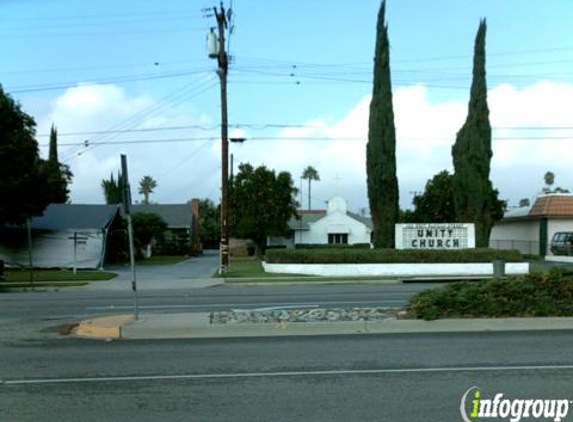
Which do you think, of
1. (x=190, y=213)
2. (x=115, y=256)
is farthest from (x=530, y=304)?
(x=190, y=213)

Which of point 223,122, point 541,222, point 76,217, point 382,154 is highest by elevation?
point 223,122

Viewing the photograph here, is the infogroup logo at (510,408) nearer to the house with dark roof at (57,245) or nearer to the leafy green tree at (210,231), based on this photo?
the house with dark roof at (57,245)

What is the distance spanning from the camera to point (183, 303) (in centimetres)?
1767

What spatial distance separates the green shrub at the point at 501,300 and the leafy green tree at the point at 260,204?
119 feet

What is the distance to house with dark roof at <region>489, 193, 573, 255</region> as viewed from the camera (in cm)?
4178

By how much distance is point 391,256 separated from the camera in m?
31.1

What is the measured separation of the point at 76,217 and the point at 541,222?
30.7 metres

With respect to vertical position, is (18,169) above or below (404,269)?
above

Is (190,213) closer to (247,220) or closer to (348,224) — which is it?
(348,224)

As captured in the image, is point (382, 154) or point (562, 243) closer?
point (382, 154)

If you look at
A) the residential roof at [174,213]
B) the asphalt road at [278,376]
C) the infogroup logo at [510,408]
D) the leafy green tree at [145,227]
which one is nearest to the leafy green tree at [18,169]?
the asphalt road at [278,376]

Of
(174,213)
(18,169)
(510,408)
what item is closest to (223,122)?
(18,169)

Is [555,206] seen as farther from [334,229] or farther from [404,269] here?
[334,229]

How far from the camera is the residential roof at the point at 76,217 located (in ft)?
131
